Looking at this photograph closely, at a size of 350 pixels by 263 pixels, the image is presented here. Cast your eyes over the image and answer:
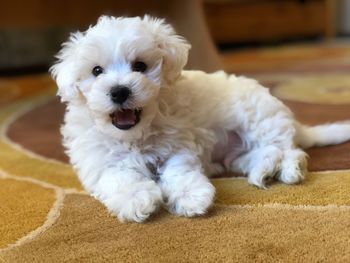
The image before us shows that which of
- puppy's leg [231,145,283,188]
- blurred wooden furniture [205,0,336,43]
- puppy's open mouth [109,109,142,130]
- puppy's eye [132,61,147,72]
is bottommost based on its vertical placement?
blurred wooden furniture [205,0,336,43]

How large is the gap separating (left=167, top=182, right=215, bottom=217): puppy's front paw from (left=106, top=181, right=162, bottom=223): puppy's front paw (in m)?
0.03

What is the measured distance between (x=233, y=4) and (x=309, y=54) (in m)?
1.03

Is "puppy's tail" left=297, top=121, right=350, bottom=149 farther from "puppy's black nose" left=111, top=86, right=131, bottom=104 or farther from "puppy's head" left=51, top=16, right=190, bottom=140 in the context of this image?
"puppy's black nose" left=111, top=86, right=131, bottom=104

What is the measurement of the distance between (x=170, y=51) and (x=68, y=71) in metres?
0.23

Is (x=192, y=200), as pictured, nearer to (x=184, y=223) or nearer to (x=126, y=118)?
(x=184, y=223)

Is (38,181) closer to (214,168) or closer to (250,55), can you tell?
(214,168)

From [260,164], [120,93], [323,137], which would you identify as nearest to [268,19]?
[323,137]

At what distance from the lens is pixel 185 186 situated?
1156 mm

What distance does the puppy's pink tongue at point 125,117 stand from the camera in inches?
47.5

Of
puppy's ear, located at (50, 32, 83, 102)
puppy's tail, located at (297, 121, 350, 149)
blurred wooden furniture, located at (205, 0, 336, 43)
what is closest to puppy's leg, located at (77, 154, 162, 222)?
puppy's ear, located at (50, 32, 83, 102)

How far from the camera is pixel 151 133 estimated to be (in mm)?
1264

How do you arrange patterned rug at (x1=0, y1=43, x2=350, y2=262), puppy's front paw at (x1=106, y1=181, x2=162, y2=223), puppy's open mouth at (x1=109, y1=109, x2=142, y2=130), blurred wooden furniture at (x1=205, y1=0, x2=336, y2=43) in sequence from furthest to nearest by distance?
blurred wooden furniture at (x1=205, y1=0, x2=336, y2=43), puppy's open mouth at (x1=109, y1=109, x2=142, y2=130), puppy's front paw at (x1=106, y1=181, x2=162, y2=223), patterned rug at (x1=0, y1=43, x2=350, y2=262)

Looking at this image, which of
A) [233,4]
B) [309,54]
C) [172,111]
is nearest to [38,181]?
[172,111]

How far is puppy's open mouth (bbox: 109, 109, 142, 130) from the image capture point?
1.21 meters
